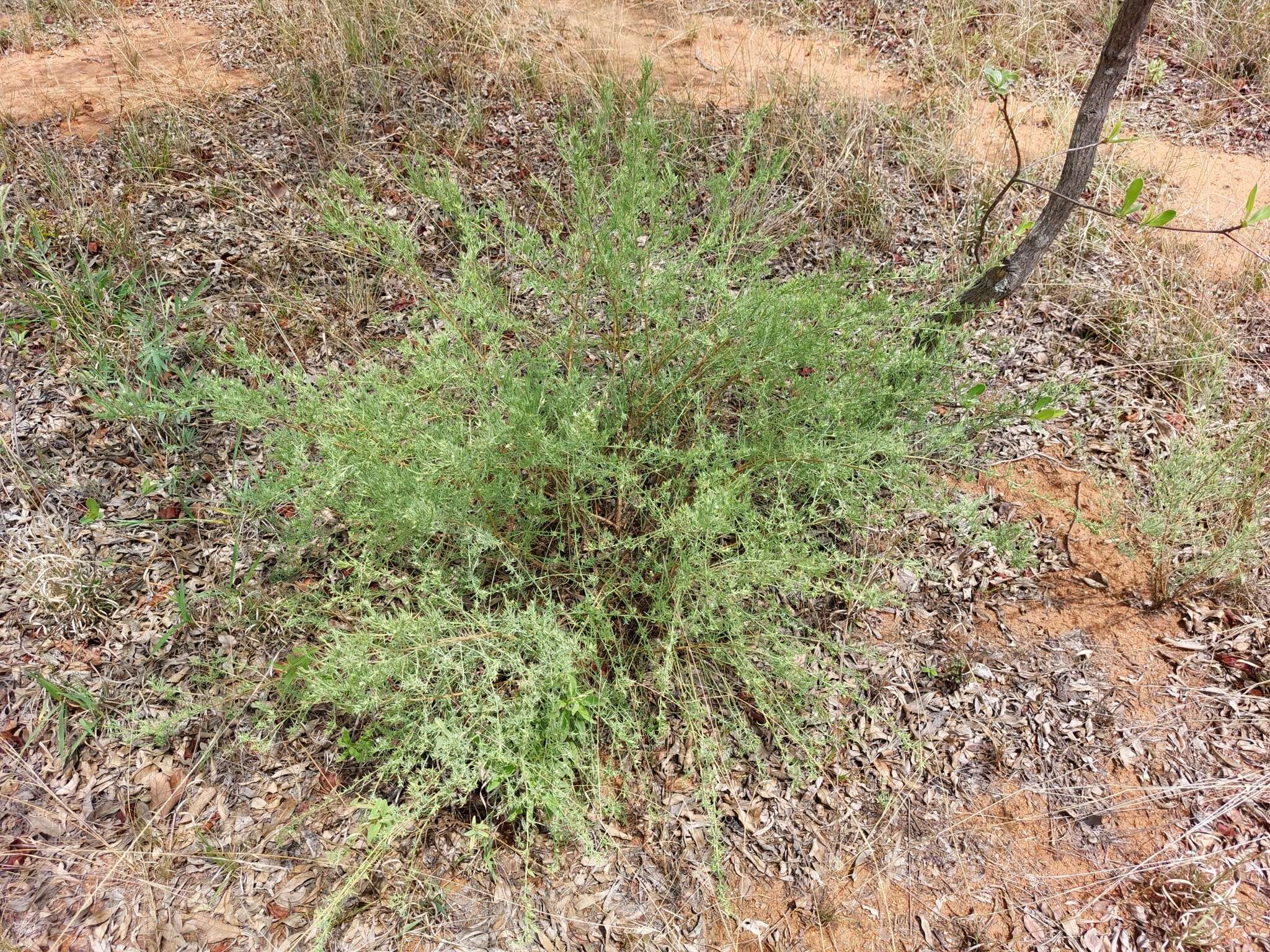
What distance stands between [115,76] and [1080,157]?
5879 millimetres

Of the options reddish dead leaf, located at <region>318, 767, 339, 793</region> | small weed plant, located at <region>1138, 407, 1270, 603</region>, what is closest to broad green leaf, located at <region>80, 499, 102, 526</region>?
reddish dead leaf, located at <region>318, 767, 339, 793</region>

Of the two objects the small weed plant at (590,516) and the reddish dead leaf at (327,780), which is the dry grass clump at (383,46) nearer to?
the small weed plant at (590,516)

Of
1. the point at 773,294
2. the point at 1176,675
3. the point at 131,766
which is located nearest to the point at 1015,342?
the point at 1176,675

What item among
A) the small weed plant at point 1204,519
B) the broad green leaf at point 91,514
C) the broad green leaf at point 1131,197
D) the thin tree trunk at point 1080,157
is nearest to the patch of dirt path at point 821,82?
the thin tree trunk at point 1080,157

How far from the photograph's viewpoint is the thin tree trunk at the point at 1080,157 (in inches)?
91.2

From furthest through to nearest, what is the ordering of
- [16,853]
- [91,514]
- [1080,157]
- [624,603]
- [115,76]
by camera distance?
[115,76] < [91,514] < [1080,157] < [624,603] < [16,853]

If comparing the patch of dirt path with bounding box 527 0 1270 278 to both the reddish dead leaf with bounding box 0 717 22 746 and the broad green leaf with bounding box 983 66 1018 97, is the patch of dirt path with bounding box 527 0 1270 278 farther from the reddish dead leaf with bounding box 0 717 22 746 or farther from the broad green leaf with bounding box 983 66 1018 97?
the reddish dead leaf with bounding box 0 717 22 746

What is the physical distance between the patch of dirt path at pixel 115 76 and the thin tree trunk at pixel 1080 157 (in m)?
4.75

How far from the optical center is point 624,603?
246 centimetres

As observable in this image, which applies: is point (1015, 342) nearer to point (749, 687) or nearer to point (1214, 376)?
point (1214, 376)

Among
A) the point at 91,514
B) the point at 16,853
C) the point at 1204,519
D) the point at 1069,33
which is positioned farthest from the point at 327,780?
the point at 1069,33

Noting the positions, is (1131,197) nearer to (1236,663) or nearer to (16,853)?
(1236,663)

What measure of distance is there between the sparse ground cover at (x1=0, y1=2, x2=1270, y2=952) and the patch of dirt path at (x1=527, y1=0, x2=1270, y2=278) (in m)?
0.94

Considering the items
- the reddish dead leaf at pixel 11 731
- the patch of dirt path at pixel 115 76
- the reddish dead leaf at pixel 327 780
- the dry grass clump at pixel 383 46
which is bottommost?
the reddish dead leaf at pixel 11 731
